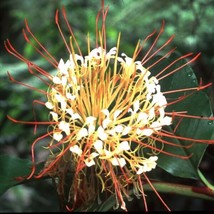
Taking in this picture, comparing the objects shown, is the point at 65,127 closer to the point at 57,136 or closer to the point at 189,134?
the point at 57,136

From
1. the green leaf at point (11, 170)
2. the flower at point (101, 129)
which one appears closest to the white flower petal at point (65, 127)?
the flower at point (101, 129)

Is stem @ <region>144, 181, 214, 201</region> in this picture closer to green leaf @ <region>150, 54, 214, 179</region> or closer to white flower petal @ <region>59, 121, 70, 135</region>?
green leaf @ <region>150, 54, 214, 179</region>

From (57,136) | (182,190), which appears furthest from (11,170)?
(182,190)

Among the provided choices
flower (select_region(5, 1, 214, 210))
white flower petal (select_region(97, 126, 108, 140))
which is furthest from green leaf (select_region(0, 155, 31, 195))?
white flower petal (select_region(97, 126, 108, 140))

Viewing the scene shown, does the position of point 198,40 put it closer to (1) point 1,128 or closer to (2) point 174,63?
(1) point 1,128

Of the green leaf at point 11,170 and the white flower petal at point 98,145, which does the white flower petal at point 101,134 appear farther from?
the green leaf at point 11,170
